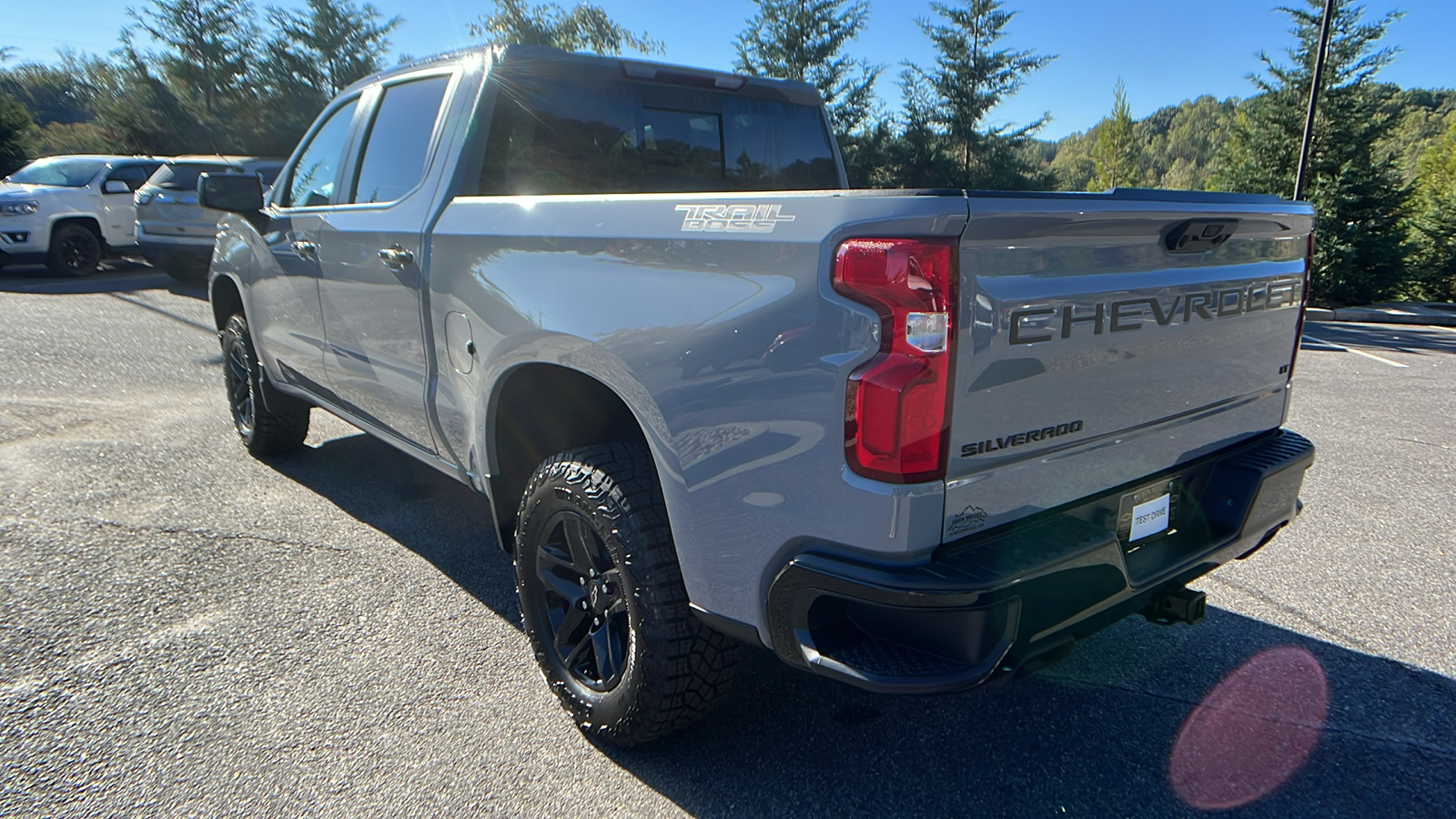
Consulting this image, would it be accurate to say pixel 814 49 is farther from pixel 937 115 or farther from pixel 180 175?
pixel 180 175

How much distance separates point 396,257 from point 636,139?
1.00 meters

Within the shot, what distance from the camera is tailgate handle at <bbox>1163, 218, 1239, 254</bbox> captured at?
2088 millimetres

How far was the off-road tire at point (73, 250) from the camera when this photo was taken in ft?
43.4

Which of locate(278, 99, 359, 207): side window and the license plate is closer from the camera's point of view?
the license plate

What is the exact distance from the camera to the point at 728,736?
255 cm

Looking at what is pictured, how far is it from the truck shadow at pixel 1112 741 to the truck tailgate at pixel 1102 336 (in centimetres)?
81

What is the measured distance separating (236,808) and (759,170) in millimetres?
2888

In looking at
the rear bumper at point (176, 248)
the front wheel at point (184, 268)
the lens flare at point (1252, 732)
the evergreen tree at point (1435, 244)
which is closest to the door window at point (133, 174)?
the front wheel at point (184, 268)

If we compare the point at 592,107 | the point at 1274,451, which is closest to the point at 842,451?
the point at 1274,451

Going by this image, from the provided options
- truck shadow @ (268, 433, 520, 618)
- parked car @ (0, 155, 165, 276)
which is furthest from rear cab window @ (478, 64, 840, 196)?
parked car @ (0, 155, 165, 276)

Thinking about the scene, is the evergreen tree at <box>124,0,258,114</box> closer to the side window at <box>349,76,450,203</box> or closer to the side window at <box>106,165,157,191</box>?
the side window at <box>106,165,157,191</box>

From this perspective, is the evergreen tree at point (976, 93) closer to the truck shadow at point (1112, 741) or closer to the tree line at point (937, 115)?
the tree line at point (937, 115)

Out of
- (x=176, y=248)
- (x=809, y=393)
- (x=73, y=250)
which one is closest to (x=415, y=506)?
(x=809, y=393)

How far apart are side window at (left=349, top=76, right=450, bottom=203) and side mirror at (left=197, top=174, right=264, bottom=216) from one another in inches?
27.8
